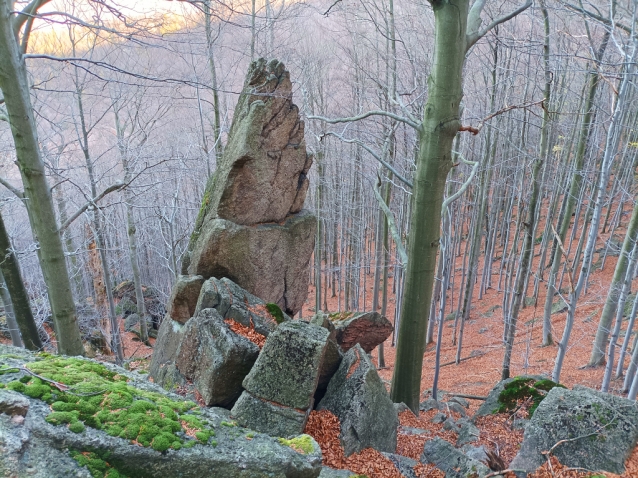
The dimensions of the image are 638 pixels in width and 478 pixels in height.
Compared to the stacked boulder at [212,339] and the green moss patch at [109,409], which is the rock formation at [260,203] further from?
the green moss patch at [109,409]

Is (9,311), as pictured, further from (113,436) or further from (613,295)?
(613,295)

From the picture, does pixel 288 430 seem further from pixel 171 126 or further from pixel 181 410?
pixel 171 126

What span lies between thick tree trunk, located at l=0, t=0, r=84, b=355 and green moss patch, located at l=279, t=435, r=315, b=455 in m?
3.49

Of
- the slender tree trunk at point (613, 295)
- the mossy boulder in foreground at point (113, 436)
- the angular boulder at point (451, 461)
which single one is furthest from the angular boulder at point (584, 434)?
the slender tree trunk at point (613, 295)

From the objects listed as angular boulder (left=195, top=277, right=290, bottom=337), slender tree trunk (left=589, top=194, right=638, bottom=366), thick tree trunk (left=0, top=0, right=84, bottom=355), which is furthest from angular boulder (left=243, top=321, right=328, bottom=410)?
slender tree trunk (left=589, top=194, right=638, bottom=366)

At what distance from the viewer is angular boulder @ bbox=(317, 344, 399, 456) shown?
4.12 m

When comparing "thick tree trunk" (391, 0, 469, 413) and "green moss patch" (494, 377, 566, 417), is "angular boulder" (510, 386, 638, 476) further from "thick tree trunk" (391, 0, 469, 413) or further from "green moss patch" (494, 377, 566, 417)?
"thick tree trunk" (391, 0, 469, 413)

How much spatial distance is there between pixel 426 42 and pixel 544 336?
9.92m

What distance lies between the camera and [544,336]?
1352 cm

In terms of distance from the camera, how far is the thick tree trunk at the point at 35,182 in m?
4.09

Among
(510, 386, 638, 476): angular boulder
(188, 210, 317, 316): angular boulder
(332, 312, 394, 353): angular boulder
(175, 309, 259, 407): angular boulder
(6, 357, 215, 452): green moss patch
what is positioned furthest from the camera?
(332, 312, 394, 353): angular boulder

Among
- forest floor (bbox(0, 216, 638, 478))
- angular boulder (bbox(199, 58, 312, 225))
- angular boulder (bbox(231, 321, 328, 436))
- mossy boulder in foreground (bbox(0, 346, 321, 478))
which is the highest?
angular boulder (bbox(199, 58, 312, 225))

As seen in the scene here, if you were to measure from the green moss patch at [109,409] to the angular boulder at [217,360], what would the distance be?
52.3 inches

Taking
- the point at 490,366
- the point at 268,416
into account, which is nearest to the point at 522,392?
the point at 268,416
